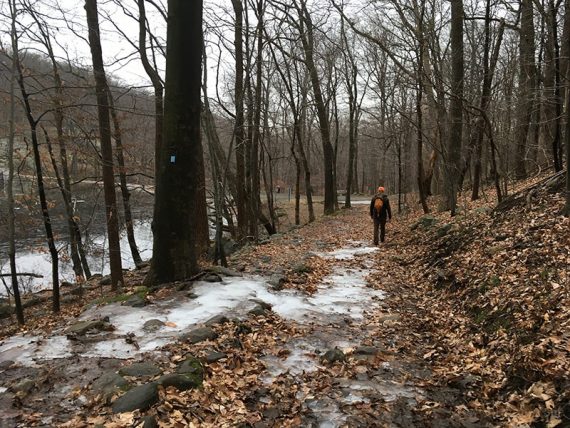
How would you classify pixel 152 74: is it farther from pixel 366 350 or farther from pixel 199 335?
pixel 366 350

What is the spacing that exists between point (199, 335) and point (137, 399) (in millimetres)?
1578

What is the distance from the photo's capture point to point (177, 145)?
23.9ft

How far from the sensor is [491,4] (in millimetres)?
13773

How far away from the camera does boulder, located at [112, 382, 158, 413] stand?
3559mm

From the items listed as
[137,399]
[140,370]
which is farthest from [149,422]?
[140,370]

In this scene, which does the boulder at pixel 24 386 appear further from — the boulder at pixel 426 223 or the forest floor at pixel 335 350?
the boulder at pixel 426 223

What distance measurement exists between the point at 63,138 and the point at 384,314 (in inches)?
340

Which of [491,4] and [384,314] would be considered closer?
[384,314]

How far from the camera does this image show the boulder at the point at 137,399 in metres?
3.56

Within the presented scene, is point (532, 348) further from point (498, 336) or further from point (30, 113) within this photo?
point (30, 113)

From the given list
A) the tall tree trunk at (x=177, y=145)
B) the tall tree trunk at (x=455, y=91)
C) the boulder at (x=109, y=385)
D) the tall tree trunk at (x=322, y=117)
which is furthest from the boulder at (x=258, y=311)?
the tall tree trunk at (x=322, y=117)

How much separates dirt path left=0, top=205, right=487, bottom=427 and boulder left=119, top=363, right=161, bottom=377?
0.09 ft

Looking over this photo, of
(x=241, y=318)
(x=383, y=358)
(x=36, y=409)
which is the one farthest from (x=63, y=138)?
(x=383, y=358)

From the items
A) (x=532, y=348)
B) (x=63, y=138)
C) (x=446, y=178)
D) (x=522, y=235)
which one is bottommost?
(x=532, y=348)
